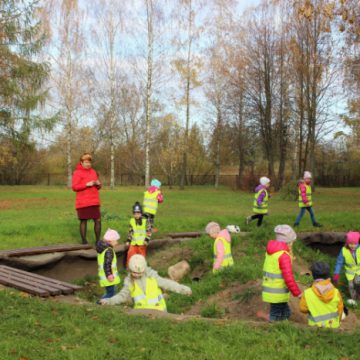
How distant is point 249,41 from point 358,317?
32038 millimetres

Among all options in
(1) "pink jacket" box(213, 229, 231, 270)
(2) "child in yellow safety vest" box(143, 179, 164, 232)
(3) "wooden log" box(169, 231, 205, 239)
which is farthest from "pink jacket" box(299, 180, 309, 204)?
(1) "pink jacket" box(213, 229, 231, 270)

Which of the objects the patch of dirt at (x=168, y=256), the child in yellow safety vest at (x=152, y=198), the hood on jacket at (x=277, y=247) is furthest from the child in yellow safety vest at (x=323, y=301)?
the child in yellow safety vest at (x=152, y=198)

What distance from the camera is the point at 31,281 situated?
280 inches

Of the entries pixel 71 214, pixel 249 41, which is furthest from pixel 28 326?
pixel 249 41

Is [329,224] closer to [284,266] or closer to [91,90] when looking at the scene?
[284,266]

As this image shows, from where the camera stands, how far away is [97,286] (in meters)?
9.30

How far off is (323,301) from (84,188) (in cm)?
627

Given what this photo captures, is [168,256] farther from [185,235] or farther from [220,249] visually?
[220,249]

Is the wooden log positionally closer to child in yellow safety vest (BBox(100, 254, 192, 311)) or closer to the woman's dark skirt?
the woman's dark skirt

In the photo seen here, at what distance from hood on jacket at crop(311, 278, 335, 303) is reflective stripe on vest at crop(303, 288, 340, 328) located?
6 centimetres

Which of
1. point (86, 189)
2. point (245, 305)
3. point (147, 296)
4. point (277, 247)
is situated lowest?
point (245, 305)

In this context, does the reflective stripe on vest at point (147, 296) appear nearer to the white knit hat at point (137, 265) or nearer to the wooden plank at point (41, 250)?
the white knit hat at point (137, 265)

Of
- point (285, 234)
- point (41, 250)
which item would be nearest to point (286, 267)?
point (285, 234)

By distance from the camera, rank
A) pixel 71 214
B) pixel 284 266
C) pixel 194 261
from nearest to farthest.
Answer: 1. pixel 284 266
2. pixel 194 261
3. pixel 71 214
